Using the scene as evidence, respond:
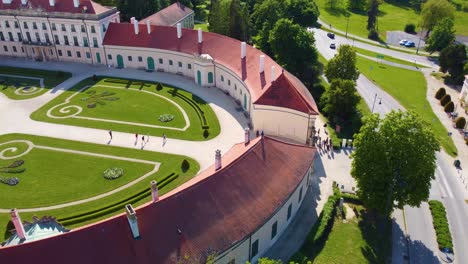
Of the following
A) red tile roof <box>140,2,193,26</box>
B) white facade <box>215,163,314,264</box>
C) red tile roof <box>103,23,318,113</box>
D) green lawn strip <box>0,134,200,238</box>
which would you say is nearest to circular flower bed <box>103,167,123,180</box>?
green lawn strip <box>0,134,200,238</box>

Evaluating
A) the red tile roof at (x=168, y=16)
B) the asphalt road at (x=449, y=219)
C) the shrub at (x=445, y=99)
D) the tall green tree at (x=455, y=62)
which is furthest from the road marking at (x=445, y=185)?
the red tile roof at (x=168, y=16)

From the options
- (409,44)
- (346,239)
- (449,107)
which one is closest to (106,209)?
(346,239)

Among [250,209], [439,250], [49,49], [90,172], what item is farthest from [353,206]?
[49,49]

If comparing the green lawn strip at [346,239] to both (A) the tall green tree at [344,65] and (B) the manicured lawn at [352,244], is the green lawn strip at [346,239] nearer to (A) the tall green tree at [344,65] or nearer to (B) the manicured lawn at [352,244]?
(B) the manicured lawn at [352,244]

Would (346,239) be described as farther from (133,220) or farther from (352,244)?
(133,220)

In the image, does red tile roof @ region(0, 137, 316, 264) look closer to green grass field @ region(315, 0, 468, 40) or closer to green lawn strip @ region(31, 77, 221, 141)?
green lawn strip @ region(31, 77, 221, 141)

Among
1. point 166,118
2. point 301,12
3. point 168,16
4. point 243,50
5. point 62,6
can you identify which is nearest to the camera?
point 166,118

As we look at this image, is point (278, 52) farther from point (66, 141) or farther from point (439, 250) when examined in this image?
point (439, 250)

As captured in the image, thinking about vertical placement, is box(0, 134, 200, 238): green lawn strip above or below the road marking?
above
